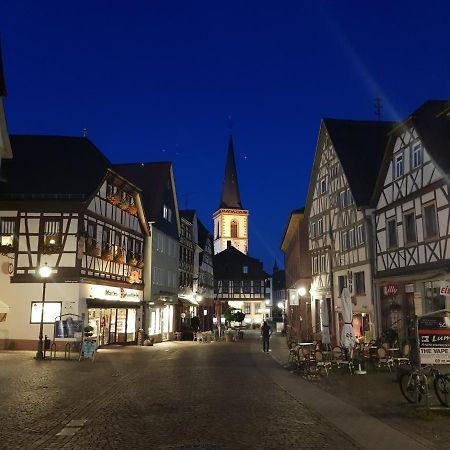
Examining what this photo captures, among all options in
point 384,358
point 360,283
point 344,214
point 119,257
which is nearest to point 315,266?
point 344,214

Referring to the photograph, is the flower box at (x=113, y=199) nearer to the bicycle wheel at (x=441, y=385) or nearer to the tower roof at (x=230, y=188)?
the bicycle wheel at (x=441, y=385)

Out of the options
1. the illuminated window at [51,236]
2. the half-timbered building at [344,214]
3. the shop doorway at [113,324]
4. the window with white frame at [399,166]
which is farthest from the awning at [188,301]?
the window with white frame at [399,166]

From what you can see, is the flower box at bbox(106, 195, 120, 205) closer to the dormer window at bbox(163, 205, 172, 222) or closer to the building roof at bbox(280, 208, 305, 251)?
the dormer window at bbox(163, 205, 172, 222)

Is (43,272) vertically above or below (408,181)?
below

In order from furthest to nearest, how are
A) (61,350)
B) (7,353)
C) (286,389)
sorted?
(61,350) < (7,353) < (286,389)

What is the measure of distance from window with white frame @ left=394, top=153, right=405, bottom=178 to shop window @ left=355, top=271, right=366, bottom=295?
6706 millimetres

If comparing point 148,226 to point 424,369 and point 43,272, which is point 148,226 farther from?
point 424,369

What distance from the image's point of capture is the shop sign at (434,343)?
11.9 m

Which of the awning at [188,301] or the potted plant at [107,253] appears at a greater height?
the potted plant at [107,253]

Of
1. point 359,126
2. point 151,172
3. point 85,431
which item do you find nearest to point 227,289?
point 151,172

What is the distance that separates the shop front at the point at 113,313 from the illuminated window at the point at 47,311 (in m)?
1.78

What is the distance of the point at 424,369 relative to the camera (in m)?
12.1

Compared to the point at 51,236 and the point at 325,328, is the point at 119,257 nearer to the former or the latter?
the point at 51,236

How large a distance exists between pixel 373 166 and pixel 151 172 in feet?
71.2
